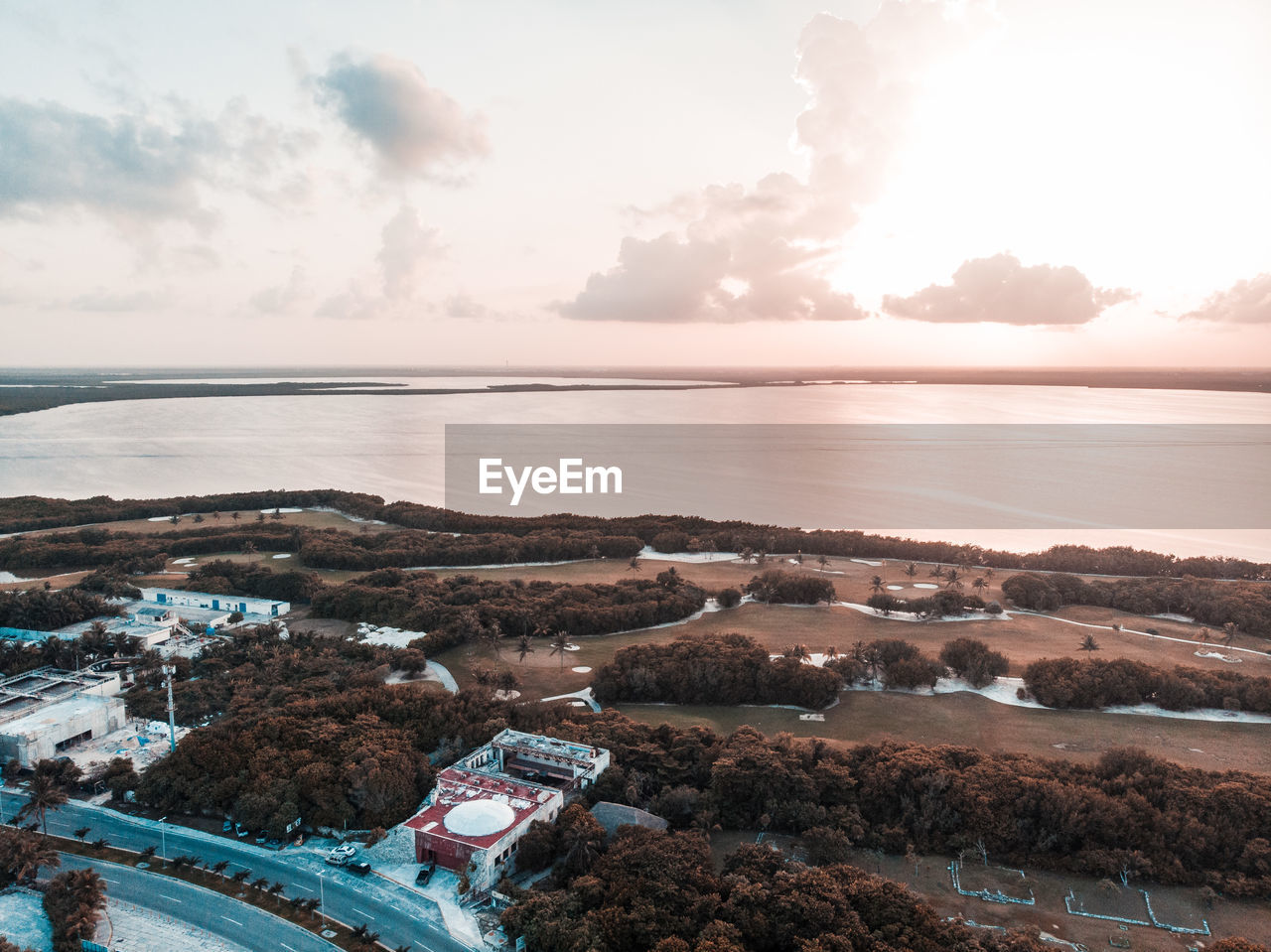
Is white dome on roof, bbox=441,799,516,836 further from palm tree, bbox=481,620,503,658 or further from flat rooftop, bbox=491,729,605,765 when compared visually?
palm tree, bbox=481,620,503,658

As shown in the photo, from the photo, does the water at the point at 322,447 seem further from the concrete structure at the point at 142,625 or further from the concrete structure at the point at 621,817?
the concrete structure at the point at 621,817

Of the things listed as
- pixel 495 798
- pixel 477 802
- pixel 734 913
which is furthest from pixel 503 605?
pixel 734 913

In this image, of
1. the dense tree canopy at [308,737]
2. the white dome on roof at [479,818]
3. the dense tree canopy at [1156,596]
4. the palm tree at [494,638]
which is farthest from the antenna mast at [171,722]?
the dense tree canopy at [1156,596]

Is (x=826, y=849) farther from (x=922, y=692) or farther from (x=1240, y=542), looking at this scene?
(x=1240, y=542)

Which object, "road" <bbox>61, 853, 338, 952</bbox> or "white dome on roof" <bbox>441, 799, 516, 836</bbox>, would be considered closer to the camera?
"road" <bbox>61, 853, 338, 952</bbox>

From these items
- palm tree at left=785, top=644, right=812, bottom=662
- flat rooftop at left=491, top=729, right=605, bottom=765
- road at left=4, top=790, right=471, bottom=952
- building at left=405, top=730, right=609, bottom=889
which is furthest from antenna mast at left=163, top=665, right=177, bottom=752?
palm tree at left=785, top=644, right=812, bottom=662

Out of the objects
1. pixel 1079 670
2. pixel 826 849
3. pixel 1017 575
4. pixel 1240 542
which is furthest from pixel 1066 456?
pixel 826 849
